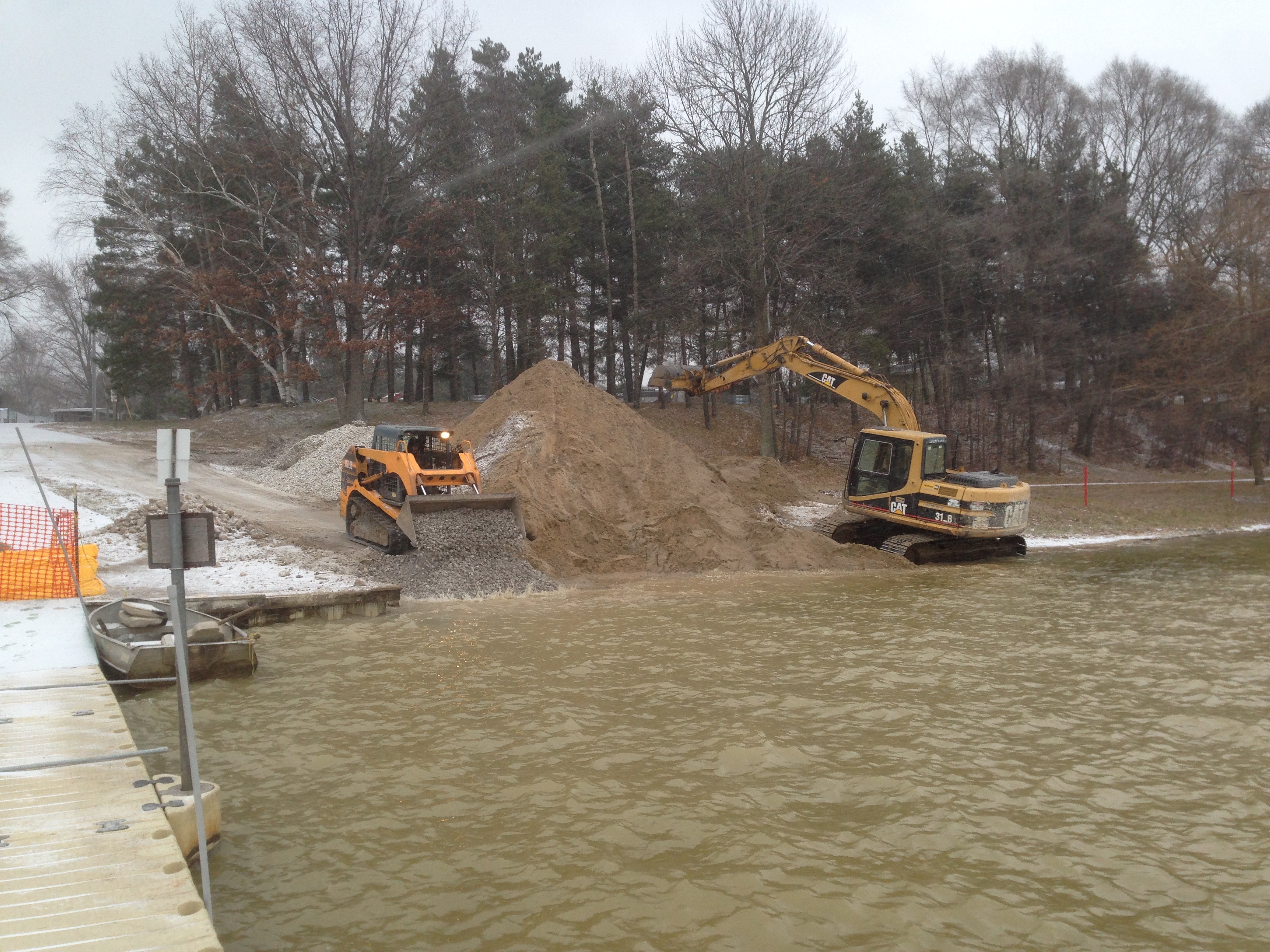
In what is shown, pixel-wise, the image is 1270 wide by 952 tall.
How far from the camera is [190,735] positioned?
4.86 metres

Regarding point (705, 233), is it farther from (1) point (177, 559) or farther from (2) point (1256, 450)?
(1) point (177, 559)

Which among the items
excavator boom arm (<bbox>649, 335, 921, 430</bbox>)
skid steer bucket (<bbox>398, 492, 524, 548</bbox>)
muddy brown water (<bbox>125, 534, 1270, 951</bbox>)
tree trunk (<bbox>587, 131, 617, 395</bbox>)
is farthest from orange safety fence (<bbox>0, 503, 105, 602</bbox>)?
tree trunk (<bbox>587, 131, 617, 395</bbox>)

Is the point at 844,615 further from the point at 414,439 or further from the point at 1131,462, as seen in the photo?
the point at 1131,462

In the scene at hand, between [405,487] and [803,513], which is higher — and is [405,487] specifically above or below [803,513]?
above

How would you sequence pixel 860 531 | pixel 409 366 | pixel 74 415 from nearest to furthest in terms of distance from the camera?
pixel 860 531, pixel 409 366, pixel 74 415

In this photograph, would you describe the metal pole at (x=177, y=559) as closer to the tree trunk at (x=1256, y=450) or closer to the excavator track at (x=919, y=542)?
the excavator track at (x=919, y=542)

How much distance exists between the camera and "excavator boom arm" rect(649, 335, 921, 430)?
60.3 ft

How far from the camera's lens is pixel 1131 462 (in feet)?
120

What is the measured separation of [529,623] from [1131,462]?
1311 inches

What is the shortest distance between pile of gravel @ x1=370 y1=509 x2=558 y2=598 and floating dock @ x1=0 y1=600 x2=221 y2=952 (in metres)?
6.18

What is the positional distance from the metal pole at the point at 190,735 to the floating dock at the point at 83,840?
13 centimetres

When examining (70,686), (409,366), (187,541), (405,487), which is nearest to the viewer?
(187,541)

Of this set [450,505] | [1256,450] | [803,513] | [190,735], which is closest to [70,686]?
[190,735]

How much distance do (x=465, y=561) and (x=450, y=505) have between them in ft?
3.30
